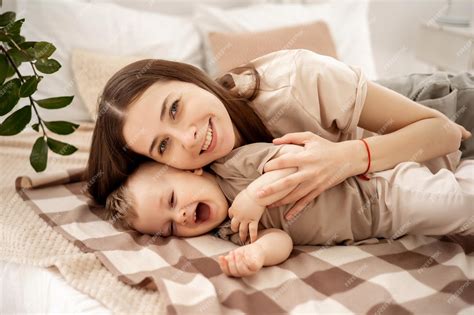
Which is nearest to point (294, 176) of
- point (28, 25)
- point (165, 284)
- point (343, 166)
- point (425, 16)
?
point (343, 166)

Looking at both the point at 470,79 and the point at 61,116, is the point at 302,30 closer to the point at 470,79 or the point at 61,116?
the point at 470,79

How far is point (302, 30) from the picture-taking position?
215 cm

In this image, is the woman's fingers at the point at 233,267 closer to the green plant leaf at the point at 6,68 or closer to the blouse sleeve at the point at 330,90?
the blouse sleeve at the point at 330,90

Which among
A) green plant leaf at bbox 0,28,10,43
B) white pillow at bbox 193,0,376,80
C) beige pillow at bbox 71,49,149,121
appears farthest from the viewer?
white pillow at bbox 193,0,376,80

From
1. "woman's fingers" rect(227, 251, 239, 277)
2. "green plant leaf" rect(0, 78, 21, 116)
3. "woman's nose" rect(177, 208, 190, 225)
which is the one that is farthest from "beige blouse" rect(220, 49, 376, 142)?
"green plant leaf" rect(0, 78, 21, 116)

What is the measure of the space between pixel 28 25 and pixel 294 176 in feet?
4.44

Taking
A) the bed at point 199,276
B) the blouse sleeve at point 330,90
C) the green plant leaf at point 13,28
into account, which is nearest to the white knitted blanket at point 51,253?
the bed at point 199,276

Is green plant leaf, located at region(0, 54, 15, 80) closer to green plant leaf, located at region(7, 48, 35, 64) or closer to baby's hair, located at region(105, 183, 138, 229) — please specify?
green plant leaf, located at region(7, 48, 35, 64)

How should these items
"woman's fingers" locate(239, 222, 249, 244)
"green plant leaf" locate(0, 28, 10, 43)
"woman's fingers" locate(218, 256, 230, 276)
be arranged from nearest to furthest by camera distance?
"woman's fingers" locate(218, 256, 230, 276) → "woman's fingers" locate(239, 222, 249, 244) → "green plant leaf" locate(0, 28, 10, 43)

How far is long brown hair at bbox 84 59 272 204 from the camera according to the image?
Result: 1195 mm

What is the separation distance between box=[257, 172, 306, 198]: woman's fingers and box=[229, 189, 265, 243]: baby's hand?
3cm

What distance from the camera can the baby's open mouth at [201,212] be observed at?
3.90 ft

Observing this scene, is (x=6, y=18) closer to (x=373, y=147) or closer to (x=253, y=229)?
(x=253, y=229)

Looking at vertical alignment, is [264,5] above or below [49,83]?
above
